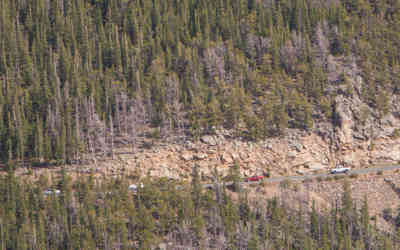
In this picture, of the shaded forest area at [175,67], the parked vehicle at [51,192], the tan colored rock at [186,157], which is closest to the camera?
the parked vehicle at [51,192]

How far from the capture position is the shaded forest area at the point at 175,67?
5714 inches

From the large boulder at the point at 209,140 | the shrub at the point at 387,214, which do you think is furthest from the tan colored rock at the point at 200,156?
the shrub at the point at 387,214

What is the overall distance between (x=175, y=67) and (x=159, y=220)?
46.0m

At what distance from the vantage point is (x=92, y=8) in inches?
7347

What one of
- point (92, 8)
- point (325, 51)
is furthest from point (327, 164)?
point (92, 8)

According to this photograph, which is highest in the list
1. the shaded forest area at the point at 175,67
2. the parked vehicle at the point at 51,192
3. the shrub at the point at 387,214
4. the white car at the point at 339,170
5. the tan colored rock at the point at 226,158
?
the shaded forest area at the point at 175,67

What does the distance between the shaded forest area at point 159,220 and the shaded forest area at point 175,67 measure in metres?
13.8

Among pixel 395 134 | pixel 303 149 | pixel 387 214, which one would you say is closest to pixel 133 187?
pixel 303 149

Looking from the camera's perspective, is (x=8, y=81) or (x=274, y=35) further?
(x=274, y=35)

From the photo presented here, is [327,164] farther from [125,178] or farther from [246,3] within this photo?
[246,3]

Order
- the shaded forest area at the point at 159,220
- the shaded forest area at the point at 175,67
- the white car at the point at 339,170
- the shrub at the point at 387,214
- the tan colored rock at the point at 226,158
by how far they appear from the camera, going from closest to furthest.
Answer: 1. the shaded forest area at the point at 159,220
2. the shrub at the point at 387,214
3. the tan colored rock at the point at 226,158
4. the white car at the point at 339,170
5. the shaded forest area at the point at 175,67

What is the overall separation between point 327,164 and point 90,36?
5982 centimetres

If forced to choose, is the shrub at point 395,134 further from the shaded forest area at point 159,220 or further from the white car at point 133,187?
the white car at point 133,187

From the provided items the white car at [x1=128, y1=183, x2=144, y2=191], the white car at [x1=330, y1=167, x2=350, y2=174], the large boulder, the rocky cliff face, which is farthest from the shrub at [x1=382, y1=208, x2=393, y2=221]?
the white car at [x1=128, y1=183, x2=144, y2=191]
